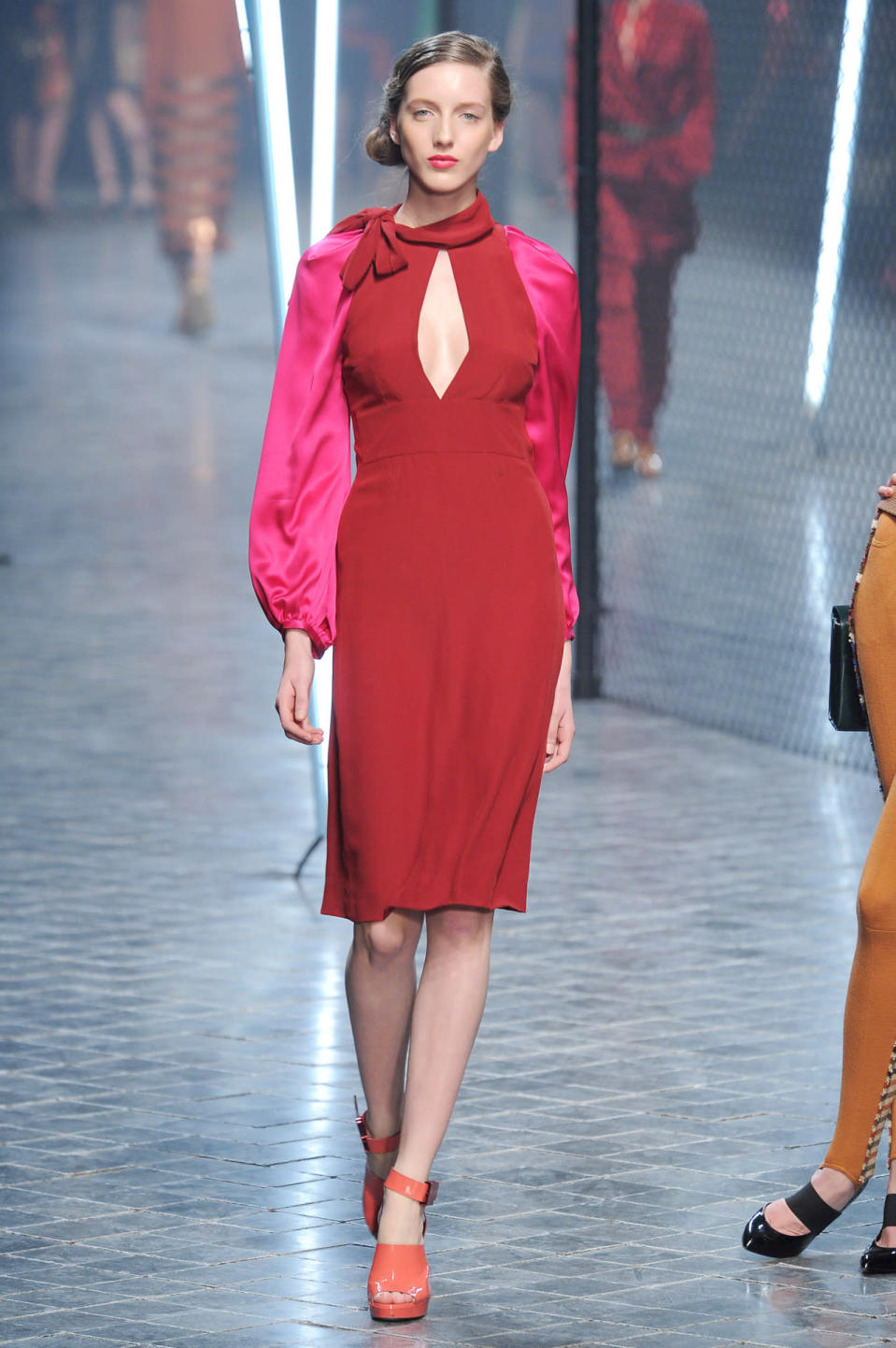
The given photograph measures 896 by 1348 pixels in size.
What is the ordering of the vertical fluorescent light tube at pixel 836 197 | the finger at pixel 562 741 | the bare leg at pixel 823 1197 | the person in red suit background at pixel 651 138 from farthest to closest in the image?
the person in red suit background at pixel 651 138 → the vertical fluorescent light tube at pixel 836 197 → the finger at pixel 562 741 → the bare leg at pixel 823 1197

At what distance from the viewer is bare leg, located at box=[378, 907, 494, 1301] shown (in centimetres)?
403

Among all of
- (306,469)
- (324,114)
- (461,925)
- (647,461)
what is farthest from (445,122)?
(647,461)

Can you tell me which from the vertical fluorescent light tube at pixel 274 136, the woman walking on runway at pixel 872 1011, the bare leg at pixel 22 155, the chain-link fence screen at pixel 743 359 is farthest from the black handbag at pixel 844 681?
the bare leg at pixel 22 155

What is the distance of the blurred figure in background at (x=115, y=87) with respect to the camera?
1158 inches

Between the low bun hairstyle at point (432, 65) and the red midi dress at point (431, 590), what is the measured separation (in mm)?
127

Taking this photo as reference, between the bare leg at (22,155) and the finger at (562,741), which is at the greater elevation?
the finger at (562,741)

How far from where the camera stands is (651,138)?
1248cm

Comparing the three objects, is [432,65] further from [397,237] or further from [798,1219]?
[798,1219]

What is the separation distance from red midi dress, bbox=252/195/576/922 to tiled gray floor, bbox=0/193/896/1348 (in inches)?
26.8

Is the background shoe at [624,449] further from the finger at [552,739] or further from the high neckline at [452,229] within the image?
the high neckline at [452,229]

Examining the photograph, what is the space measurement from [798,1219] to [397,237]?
1742 millimetres

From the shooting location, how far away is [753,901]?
21.8ft

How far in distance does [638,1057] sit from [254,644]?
5.25 meters

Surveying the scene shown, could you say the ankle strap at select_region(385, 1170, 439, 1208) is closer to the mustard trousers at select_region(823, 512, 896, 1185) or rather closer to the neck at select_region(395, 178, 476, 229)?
the mustard trousers at select_region(823, 512, 896, 1185)
